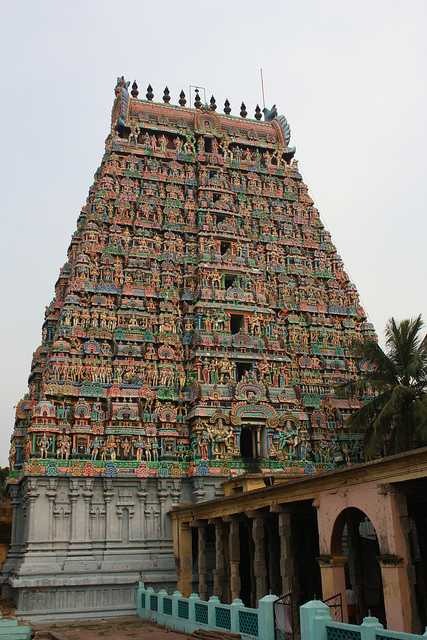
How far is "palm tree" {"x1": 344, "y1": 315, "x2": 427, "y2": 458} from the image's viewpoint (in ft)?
93.9

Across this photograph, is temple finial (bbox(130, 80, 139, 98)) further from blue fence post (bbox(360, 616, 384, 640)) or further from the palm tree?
blue fence post (bbox(360, 616, 384, 640))

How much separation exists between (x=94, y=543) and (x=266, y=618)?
45.1 ft

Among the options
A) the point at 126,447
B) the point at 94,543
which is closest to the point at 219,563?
the point at 94,543

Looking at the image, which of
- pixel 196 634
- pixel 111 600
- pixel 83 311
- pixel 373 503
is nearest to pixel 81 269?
pixel 83 311

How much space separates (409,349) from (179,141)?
1910 centimetres

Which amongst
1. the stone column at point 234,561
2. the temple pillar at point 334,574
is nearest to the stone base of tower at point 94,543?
the stone column at point 234,561

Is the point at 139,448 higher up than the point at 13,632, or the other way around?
the point at 139,448

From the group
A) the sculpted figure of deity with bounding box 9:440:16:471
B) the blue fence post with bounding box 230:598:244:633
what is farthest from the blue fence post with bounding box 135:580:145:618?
the sculpted figure of deity with bounding box 9:440:16:471

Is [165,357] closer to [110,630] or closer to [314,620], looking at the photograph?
[110,630]

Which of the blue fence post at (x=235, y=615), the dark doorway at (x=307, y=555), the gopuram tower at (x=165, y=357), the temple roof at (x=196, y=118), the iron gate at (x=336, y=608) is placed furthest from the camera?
the temple roof at (x=196, y=118)

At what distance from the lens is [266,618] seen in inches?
641

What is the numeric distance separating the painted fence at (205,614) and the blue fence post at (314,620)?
8.06ft

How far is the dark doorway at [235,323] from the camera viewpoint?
Answer: 113 ft

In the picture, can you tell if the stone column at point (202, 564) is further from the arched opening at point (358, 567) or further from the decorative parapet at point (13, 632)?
the decorative parapet at point (13, 632)
